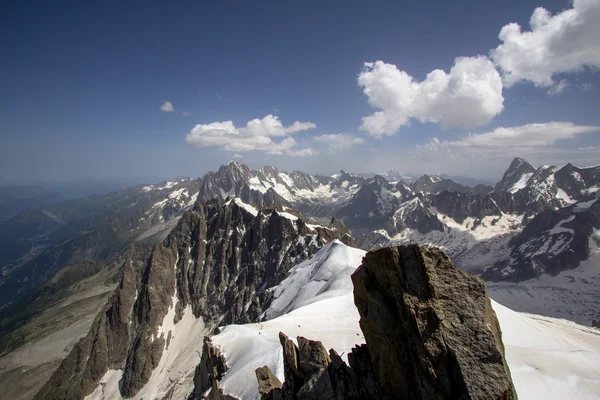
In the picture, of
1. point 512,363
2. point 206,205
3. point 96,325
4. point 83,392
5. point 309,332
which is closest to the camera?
point 512,363

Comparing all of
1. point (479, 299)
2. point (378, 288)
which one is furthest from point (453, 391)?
point (378, 288)

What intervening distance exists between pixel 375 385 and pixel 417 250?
25.5 feet

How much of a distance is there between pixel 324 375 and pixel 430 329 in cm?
736

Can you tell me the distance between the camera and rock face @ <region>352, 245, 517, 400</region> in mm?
→ 11125

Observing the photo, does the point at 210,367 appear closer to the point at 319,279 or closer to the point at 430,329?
the point at 430,329

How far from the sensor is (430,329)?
11945 millimetres

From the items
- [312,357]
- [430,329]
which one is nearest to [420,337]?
[430,329]

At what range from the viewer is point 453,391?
11.2m

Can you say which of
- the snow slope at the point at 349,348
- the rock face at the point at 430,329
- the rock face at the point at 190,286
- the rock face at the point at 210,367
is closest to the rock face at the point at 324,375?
the rock face at the point at 430,329

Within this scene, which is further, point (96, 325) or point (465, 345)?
point (96, 325)

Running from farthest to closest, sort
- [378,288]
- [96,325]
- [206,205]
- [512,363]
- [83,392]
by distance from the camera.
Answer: [206,205] → [96,325] → [83,392] → [512,363] → [378,288]

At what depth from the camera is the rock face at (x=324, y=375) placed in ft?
48.7

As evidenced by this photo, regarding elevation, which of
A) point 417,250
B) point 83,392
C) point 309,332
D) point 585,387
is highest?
point 417,250

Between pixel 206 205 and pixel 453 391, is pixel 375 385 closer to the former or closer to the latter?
pixel 453 391
